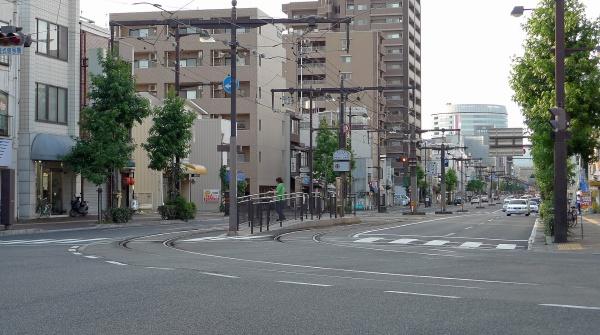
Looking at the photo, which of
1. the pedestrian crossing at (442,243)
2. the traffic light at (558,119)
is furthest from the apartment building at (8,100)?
the traffic light at (558,119)

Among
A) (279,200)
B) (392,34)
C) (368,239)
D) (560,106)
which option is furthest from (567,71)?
(392,34)

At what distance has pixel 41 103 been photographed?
42.9m

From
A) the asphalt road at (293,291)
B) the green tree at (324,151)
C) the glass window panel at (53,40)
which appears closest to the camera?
the asphalt road at (293,291)

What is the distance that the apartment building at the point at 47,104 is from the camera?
41.6 meters

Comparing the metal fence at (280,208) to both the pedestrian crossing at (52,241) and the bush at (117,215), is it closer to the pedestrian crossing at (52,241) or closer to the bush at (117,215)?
the pedestrian crossing at (52,241)

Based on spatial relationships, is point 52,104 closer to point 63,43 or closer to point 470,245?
point 63,43

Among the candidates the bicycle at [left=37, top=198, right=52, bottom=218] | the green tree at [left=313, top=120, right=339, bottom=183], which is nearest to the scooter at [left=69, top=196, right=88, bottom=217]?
the bicycle at [left=37, top=198, right=52, bottom=218]

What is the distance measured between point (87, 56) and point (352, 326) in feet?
136

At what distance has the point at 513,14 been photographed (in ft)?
80.7

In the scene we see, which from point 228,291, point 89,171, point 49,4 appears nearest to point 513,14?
point 228,291

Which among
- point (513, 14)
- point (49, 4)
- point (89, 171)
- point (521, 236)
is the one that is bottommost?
point (521, 236)

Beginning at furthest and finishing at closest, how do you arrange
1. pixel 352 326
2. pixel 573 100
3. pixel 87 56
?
pixel 87 56 → pixel 573 100 → pixel 352 326

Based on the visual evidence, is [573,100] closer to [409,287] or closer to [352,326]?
[409,287]

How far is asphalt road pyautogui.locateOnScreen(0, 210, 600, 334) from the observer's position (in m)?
9.15
